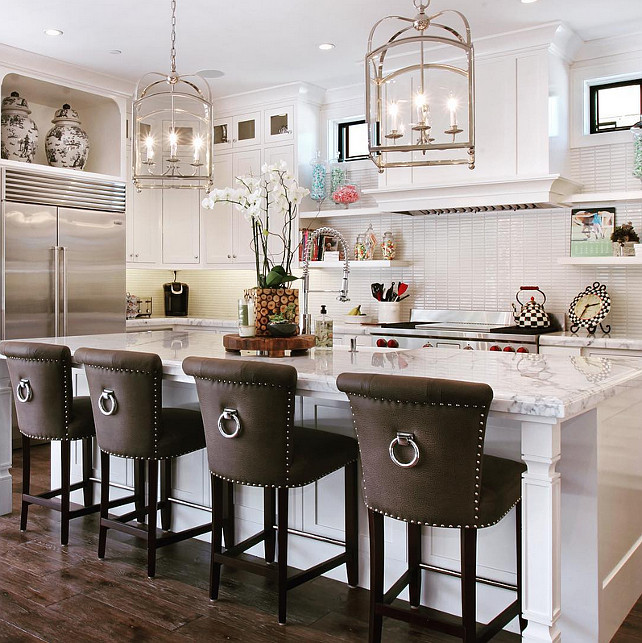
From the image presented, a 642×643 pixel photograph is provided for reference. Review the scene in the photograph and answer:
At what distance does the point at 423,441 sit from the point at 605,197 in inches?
128

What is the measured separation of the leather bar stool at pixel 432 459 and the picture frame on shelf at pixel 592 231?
306 cm

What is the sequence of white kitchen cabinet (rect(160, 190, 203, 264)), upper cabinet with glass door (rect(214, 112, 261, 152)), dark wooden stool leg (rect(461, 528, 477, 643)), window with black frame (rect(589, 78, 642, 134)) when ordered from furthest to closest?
white kitchen cabinet (rect(160, 190, 203, 264)) → upper cabinet with glass door (rect(214, 112, 261, 152)) → window with black frame (rect(589, 78, 642, 134)) → dark wooden stool leg (rect(461, 528, 477, 643))

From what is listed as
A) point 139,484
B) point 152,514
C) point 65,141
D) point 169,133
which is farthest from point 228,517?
point 65,141

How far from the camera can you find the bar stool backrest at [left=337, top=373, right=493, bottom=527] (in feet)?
6.34

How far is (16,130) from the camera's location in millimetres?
5176

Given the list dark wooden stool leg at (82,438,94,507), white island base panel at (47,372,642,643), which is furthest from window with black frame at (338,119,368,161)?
white island base panel at (47,372,642,643)

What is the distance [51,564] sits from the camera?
303 centimetres

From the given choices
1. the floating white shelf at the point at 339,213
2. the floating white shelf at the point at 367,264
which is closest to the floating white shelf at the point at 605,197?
the floating white shelf at the point at 367,264

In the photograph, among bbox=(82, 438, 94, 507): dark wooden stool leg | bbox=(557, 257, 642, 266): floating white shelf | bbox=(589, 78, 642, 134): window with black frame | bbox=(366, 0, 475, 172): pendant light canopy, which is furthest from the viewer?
bbox=(589, 78, 642, 134): window with black frame

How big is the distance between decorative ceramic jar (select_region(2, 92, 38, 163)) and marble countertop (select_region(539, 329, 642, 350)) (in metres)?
3.86

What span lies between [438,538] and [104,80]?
459 centimetres

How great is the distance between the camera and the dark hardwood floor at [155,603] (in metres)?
2.45

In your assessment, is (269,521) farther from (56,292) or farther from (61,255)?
(61,255)

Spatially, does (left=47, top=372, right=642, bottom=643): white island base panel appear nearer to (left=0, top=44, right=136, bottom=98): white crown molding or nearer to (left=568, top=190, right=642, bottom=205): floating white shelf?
(left=568, top=190, right=642, bottom=205): floating white shelf
